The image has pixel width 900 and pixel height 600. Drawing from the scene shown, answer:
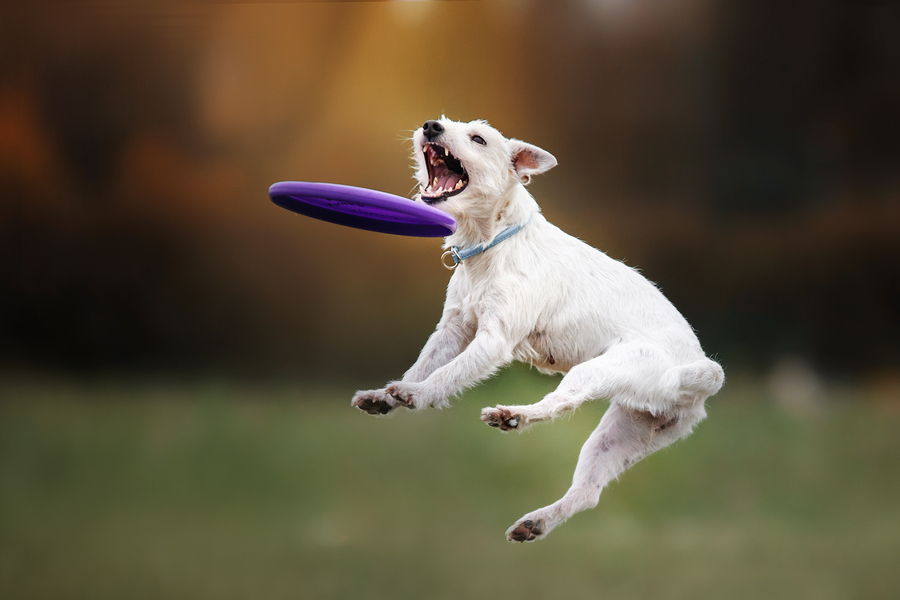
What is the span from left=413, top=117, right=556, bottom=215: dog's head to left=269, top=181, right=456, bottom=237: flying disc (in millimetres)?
137

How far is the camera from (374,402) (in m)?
2.63

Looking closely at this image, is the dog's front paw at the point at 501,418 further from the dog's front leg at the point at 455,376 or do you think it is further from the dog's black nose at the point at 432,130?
the dog's black nose at the point at 432,130

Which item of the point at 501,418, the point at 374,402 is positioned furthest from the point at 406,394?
the point at 501,418

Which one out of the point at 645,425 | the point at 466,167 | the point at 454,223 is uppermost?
the point at 466,167

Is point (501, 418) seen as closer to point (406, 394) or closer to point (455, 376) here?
point (455, 376)

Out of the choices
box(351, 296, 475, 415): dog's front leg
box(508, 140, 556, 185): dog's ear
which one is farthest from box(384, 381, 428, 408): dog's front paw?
box(508, 140, 556, 185): dog's ear

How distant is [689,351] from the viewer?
9.44 ft

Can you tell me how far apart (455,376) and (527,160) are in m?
0.93

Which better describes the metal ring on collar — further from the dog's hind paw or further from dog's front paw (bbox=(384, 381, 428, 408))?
the dog's hind paw

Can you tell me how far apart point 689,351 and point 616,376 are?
39 centimetres

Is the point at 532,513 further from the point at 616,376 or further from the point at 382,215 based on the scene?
the point at 382,215

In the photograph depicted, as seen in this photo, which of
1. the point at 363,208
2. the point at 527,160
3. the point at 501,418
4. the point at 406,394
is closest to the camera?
the point at 501,418

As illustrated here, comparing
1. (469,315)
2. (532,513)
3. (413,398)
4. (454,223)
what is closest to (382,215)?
(454,223)

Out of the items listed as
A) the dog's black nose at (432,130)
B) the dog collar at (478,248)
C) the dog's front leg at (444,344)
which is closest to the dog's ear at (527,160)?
the dog collar at (478,248)
